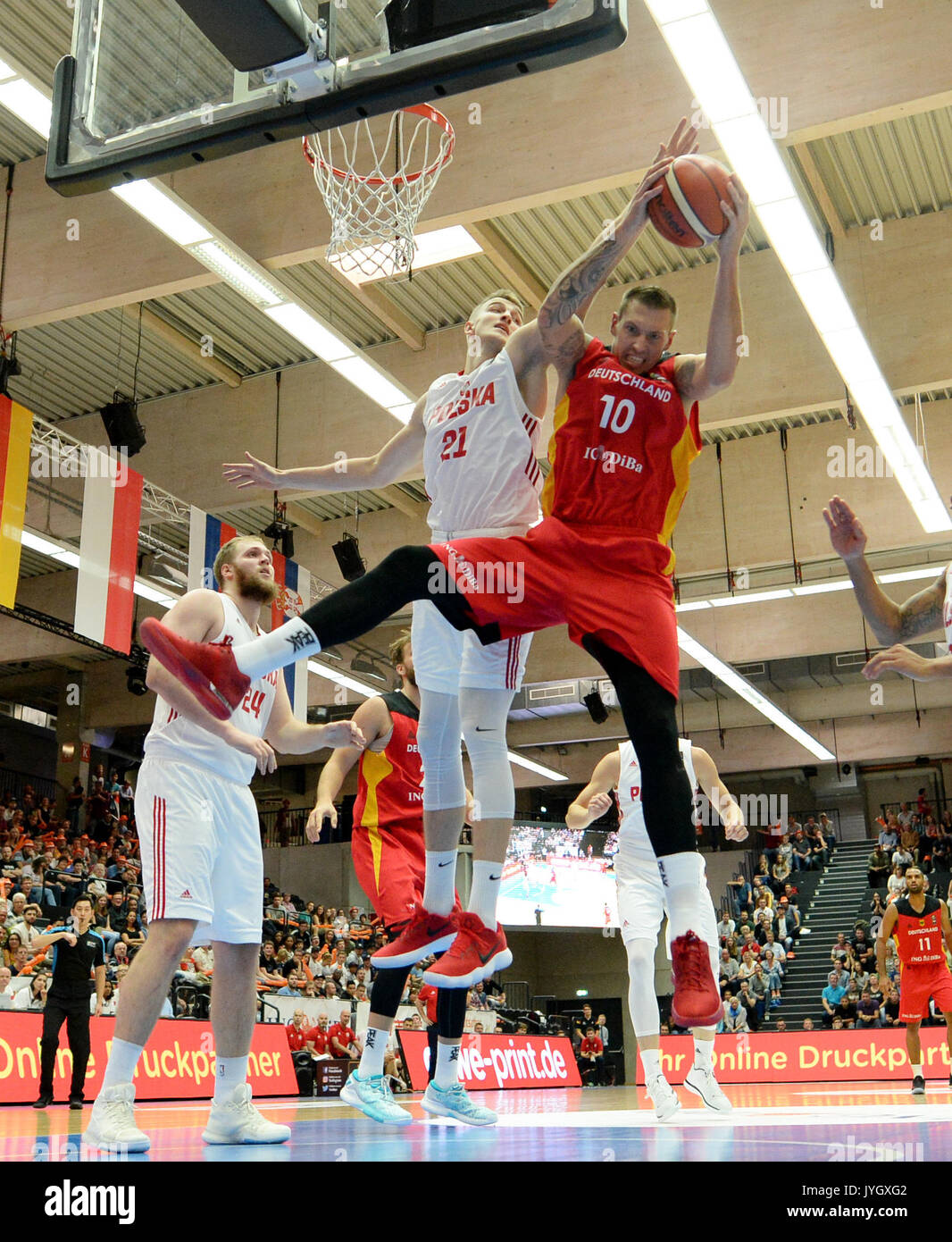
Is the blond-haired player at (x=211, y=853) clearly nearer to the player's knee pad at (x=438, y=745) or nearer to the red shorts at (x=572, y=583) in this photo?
the player's knee pad at (x=438, y=745)

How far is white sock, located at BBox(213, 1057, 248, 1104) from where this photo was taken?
391 centimetres

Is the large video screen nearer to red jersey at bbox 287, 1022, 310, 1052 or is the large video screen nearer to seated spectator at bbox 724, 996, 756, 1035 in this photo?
seated spectator at bbox 724, 996, 756, 1035

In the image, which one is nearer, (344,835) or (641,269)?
(641,269)

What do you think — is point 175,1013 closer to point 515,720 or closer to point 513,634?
point 513,634

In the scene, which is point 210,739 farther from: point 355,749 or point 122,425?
point 122,425

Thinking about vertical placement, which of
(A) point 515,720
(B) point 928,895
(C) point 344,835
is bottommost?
(B) point 928,895

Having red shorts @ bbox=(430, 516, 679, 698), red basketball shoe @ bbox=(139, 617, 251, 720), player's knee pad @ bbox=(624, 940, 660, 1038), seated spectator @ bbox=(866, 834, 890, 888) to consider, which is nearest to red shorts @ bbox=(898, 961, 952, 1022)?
player's knee pad @ bbox=(624, 940, 660, 1038)

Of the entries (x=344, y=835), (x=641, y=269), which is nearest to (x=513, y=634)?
(x=641, y=269)

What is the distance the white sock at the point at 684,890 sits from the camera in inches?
134

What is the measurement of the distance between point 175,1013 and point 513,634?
472 inches

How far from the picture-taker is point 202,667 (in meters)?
3.38

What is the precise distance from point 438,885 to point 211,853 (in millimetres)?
967

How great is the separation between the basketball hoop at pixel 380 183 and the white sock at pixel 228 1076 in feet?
18.0
